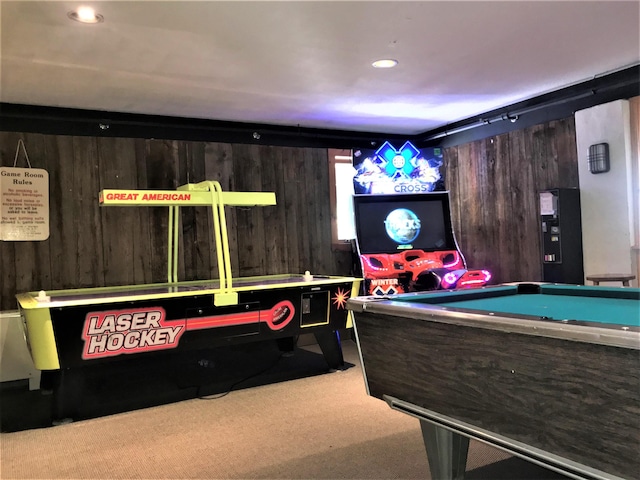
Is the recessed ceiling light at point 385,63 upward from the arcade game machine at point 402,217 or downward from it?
upward

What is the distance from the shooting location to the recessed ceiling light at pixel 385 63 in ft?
11.4

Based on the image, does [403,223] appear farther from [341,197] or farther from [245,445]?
[245,445]

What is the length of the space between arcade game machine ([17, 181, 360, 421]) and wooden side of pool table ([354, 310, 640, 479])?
1.84 metres

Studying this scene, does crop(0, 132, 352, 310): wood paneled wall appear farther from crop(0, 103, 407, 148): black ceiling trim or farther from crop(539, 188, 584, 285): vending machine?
crop(539, 188, 584, 285): vending machine

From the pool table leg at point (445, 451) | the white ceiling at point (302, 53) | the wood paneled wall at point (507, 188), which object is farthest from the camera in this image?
the wood paneled wall at point (507, 188)

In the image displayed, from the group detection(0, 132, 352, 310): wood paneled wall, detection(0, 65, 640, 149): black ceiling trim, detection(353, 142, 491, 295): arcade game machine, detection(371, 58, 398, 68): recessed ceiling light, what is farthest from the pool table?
detection(0, 132, 352, 310): wood paneled wall

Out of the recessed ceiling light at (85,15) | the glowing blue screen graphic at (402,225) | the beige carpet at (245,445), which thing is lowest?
the beige carpet at (245,445)

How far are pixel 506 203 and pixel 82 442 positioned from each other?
13.3ft

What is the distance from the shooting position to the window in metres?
5.60

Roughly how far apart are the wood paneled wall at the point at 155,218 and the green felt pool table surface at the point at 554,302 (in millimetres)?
3044

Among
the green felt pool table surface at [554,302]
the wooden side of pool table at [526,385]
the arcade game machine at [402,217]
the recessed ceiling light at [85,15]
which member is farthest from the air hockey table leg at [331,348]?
the recessed ceiling light at [85,15]

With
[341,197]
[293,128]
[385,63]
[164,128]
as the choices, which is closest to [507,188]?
[341,197]

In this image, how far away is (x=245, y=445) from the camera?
111 inches

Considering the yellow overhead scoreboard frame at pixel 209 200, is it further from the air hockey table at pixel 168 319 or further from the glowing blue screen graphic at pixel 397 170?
the glowing blue screen graphic at pixel 397 170
